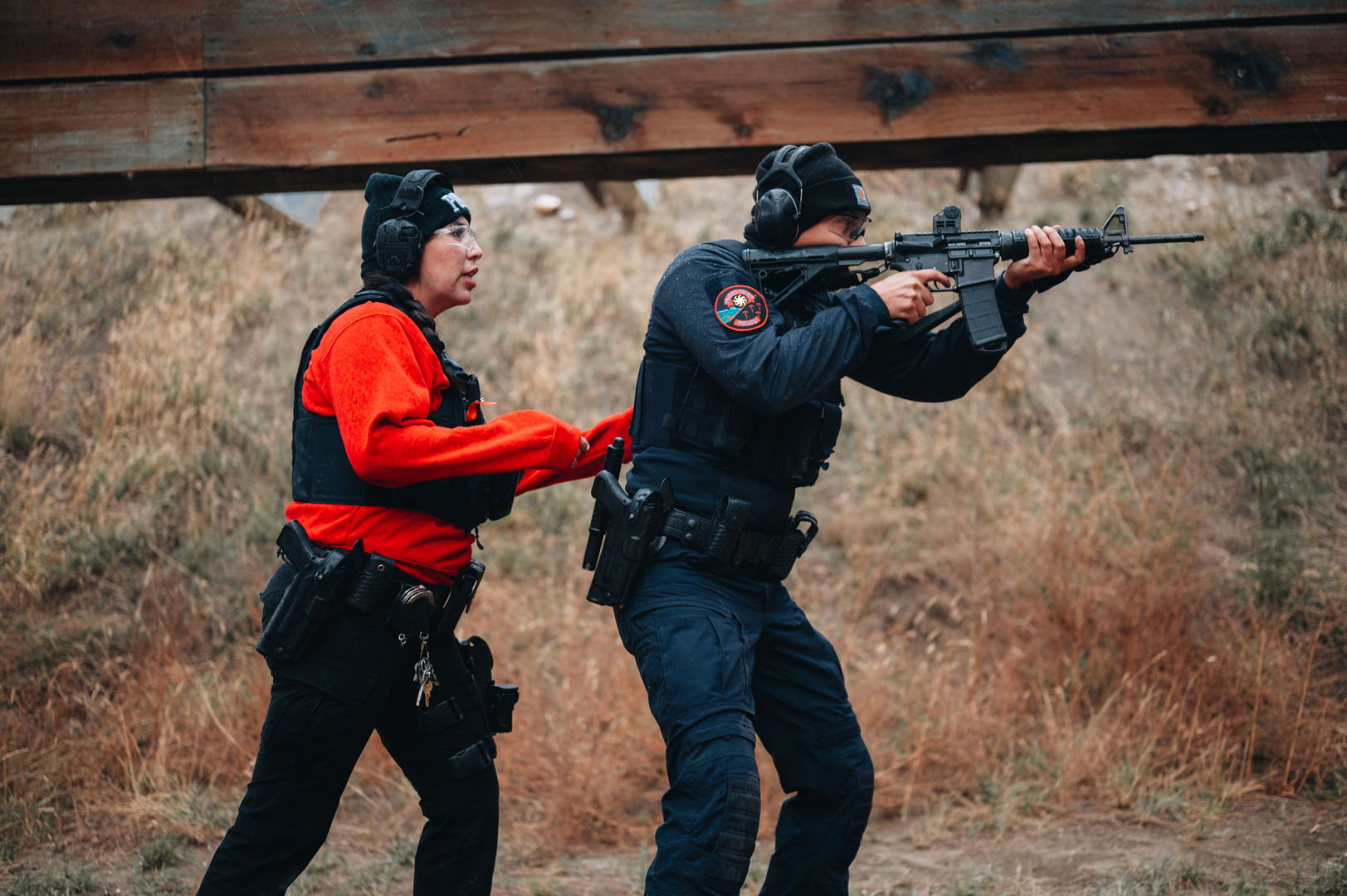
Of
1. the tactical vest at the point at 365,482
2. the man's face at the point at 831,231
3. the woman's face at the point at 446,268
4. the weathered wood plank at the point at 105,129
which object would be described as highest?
the weathered wood plank at the point at 105,129

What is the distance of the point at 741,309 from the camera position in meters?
2.83

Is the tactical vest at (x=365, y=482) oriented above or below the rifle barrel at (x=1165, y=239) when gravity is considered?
below

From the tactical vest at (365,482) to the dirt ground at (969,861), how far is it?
184 cm

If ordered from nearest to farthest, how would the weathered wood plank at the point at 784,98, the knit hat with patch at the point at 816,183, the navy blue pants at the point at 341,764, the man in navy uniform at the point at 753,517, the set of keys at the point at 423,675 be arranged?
the man in navy uniform at the point at 753,517
the navy blue pants at the point at 341,764
the set of keys at the point at 423,675
the knit hat with patch at the point at 816,183
the weathered wood plank at the point at 784,98

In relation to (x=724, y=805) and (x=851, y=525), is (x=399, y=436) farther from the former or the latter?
(x=851, y=525)

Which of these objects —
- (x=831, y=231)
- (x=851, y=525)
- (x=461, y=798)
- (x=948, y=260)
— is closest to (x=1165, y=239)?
(x=948, y=260)

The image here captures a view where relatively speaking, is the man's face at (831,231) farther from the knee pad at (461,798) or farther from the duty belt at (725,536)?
the knee pad at (461,798)

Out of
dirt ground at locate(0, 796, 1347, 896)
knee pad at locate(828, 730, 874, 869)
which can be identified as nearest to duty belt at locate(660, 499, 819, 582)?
knee pad at locate(828, 730, 874, 869)

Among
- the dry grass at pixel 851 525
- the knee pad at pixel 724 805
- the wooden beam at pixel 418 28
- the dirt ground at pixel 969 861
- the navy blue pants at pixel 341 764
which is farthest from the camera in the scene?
the dry grass at pixel 851 525

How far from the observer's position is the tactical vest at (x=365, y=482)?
2.85m

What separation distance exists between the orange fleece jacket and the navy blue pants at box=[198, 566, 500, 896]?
211 millimetres

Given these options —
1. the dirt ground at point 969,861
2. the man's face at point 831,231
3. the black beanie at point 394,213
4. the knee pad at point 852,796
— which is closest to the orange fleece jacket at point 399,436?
the black beanie at point 394,213

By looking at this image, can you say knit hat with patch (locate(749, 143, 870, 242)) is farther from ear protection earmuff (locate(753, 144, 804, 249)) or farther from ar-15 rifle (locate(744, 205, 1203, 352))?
ar-15 rifle (locate(744, 205, 1203, 352))

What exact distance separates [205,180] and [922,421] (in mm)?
5032
